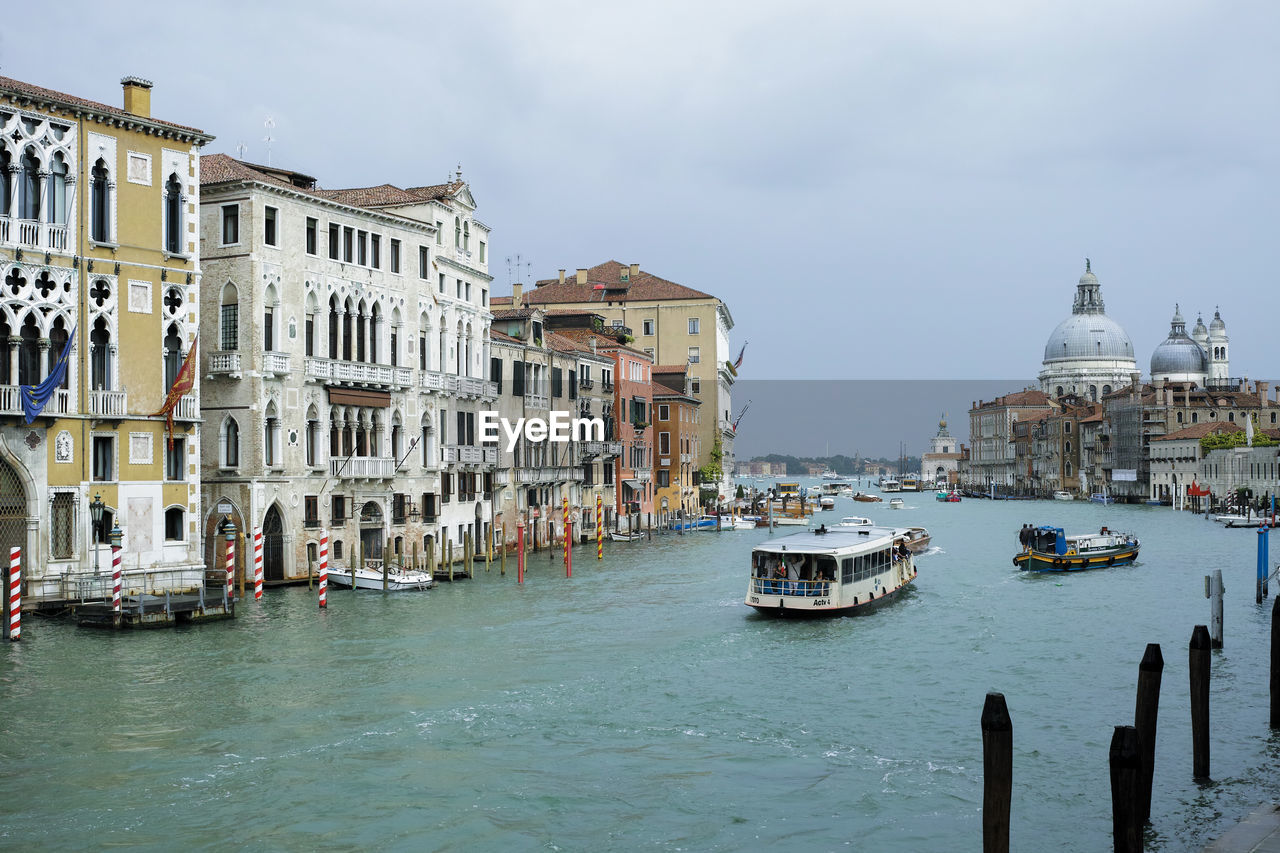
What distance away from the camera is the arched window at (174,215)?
2727 cm

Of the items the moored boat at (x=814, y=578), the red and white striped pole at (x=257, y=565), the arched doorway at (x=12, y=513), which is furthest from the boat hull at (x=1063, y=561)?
the arched doorway at (x=12, y=513)

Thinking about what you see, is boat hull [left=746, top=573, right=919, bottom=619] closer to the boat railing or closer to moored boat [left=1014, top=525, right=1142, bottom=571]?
the boat railing

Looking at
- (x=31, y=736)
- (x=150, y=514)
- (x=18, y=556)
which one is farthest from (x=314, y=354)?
(x=31, y=736)

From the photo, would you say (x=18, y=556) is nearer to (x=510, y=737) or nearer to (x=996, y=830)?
(x=510, y=737)

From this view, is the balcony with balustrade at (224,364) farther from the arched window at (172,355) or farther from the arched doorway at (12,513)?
the arched doorway at (12,513)

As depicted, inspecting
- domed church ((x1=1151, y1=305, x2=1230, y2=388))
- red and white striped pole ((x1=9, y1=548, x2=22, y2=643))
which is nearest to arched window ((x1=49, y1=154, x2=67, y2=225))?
red and white striped pole ((x1=9, y1=548, x2=22, y2=643))

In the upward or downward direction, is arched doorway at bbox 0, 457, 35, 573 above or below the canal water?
above

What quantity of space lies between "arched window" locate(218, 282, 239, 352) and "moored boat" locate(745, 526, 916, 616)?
13.6m

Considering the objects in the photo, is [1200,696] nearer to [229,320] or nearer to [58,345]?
[58,345]

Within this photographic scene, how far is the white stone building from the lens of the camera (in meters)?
30.9

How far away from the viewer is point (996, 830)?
1010 centimetres

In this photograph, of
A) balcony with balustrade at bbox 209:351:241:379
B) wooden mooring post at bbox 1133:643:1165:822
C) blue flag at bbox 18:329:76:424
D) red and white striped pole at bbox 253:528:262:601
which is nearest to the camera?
wooden mooring post at bbox 1133:643:1165:822
